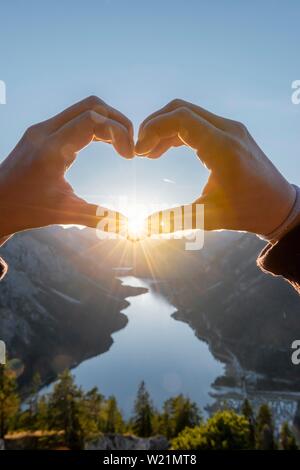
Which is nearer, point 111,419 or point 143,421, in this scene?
point 143,421

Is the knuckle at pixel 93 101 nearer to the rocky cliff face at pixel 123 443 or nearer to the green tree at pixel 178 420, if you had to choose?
the rocky cliff face at pixel 123 443

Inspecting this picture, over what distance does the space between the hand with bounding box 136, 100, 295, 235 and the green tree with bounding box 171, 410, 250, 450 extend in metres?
49.9

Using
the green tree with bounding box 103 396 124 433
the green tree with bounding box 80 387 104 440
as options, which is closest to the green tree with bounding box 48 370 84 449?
the green tree with bounding box 80 387 104 440

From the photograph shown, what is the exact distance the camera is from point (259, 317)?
149 m

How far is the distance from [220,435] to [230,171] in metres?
52.0

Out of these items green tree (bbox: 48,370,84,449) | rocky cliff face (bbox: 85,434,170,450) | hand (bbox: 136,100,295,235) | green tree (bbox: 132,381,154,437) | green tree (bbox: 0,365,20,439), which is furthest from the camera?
green tree (bbox: 132,381,154,437)

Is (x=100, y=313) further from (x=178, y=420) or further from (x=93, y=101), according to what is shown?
(x=93, y=101)

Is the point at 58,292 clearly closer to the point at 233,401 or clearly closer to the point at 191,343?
the point at 191,343

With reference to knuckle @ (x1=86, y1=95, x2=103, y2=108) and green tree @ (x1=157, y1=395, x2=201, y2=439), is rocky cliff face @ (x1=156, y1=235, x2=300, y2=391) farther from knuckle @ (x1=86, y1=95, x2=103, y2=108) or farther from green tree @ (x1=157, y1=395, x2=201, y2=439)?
knuckle @ (x1=86, y1=95, x2=103, y2=108)

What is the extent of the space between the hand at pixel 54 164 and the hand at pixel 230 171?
1.15ft

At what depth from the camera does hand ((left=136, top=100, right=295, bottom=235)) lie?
2852mm

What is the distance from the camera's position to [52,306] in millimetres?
150125

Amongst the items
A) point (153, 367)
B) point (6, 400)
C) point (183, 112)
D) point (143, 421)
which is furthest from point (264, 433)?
point (153, 367)
